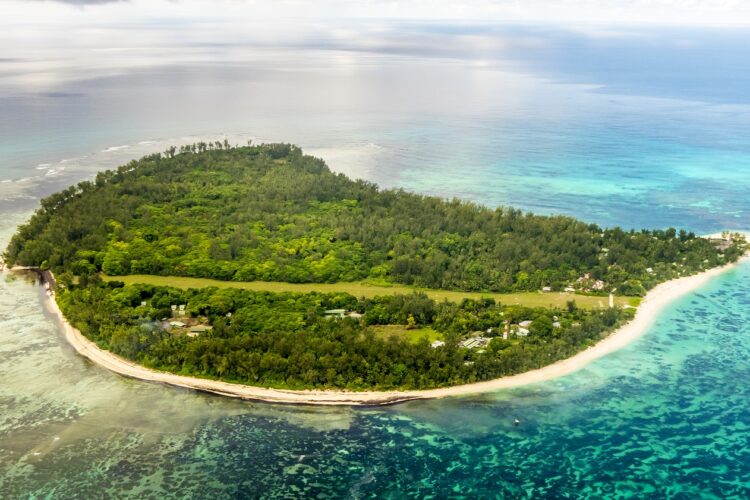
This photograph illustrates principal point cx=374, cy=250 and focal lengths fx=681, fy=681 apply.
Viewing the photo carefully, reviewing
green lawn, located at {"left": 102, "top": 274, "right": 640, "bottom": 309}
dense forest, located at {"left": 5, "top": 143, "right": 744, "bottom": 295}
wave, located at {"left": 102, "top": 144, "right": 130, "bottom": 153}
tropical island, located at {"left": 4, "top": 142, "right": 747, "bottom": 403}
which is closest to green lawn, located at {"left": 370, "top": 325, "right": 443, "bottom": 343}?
tropical island, located at {"left": 4, "top": 142, "right": 747, "bottom": 403}

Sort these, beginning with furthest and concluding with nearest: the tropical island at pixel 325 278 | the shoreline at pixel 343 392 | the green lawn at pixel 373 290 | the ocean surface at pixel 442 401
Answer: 1. the green lawn at pixel 373 290
2. the tropical island at pixel 325 278
3. the shoreline at pixel 343 392
4. the ocean surface at pixel 442 401

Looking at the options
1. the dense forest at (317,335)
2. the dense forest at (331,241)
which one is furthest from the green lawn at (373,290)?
the dense forest at (317,335)

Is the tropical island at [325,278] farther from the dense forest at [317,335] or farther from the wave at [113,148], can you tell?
the wave at [113,148]

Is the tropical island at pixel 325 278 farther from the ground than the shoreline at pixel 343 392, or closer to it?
farther from the ground

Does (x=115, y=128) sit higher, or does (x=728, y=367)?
(x=115, y=128)

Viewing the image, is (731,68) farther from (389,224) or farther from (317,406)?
(317,406)

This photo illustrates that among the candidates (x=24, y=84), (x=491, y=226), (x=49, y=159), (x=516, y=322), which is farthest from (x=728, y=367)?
(x=24, y=84)

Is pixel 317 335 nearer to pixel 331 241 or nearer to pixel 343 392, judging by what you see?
pixel 343 392
